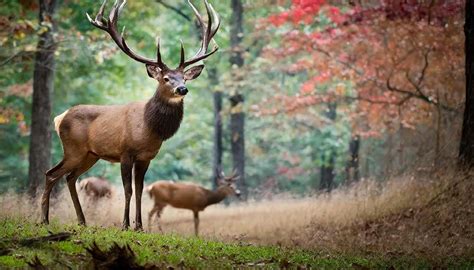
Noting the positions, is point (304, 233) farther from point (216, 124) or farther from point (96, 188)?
point (216, 124)

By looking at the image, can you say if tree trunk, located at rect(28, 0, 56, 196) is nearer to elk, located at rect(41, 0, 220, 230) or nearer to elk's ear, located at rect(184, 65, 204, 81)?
elk, located at rect(41, 0, 220, 230)

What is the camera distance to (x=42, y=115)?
43.3 ft

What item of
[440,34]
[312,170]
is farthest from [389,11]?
[312,170]

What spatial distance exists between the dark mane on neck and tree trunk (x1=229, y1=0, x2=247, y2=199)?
1043 cm

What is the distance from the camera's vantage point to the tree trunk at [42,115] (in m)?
13.1

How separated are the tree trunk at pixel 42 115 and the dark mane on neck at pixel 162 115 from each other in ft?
16.0

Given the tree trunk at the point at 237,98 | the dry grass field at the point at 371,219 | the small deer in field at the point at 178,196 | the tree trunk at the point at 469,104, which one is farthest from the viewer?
the tree trunk at the point at 237,98

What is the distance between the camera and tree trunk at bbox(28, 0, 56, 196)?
515 inches

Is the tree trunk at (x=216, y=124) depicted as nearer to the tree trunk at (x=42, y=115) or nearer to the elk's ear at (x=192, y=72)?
the tree trunk at (x=42, y=115)

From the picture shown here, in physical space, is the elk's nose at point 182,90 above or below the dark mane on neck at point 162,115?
above

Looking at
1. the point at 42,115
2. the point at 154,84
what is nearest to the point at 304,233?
the point at 42,115

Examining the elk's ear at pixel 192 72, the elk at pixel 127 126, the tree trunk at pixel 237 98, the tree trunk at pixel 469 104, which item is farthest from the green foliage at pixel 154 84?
the tree trunk at pixel 469 104

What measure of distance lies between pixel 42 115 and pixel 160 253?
7453 mm

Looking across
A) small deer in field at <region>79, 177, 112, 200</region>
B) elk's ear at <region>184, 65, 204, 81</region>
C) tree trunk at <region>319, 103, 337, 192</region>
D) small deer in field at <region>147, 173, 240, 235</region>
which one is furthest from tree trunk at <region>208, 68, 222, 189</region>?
elk's ear at <region>184, 65, 204, 81</region>
